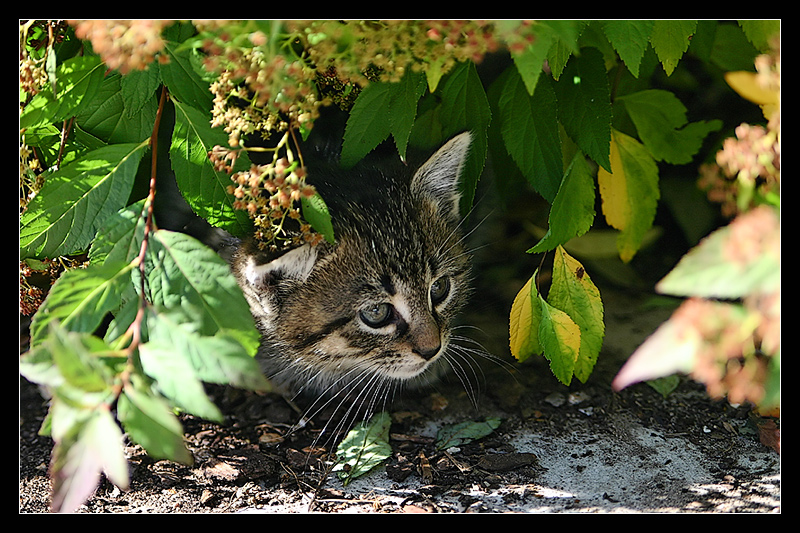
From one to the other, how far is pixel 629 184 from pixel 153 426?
123 centimetres

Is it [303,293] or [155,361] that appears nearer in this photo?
[155,361]

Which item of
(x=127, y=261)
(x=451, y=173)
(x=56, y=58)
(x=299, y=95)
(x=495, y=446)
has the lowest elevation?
(x=495, y=446)

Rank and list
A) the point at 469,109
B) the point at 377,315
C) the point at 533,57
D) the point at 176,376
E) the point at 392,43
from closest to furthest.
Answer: the point at 176,376 → the point at 533,57 → the point at 392,43 → the point at 469,109 → the point at 377,315

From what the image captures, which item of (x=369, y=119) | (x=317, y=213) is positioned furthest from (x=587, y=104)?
(x=317, y=213)

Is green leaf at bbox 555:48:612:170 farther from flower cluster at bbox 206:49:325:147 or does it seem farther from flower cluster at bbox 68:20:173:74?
flower cluster at bbox 68:20:173:74

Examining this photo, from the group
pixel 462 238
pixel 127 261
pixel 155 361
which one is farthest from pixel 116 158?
pixel 462 238

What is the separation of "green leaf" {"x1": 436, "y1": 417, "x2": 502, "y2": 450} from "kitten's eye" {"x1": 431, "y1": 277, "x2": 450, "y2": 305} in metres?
0.34

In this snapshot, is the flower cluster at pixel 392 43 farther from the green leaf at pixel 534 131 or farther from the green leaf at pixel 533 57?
the green leaf at pixel 534 131

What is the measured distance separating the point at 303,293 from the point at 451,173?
499mm

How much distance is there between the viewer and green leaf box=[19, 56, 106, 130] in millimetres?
1465

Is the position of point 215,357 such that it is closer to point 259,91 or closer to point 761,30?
point 259,91

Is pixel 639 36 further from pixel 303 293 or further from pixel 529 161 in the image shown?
pixel 303 293

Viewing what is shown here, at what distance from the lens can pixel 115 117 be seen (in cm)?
154

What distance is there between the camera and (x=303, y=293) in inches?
73.4
